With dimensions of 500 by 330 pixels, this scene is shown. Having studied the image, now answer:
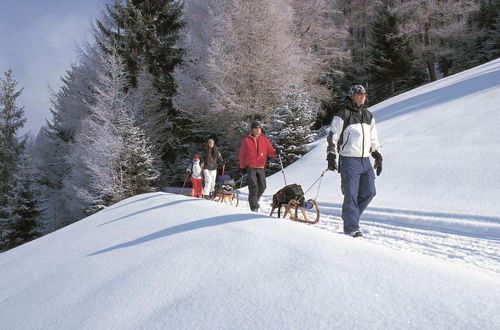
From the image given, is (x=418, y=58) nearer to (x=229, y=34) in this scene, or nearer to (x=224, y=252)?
(x=229, y=34)

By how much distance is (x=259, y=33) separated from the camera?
19.2 metres

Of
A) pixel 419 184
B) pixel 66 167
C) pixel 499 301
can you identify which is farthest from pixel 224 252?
pixel 66 167

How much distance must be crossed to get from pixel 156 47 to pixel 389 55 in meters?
16.2

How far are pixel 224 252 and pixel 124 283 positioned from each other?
0.72 m

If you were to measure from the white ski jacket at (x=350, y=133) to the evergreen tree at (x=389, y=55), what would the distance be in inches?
873

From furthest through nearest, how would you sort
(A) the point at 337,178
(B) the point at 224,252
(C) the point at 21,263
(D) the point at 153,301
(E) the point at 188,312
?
(A) the point at 337,178 < (C) the point at 21,263 < (B) the point at 224,252 < (D) the point at 153,301 < (E) the point at 188,312

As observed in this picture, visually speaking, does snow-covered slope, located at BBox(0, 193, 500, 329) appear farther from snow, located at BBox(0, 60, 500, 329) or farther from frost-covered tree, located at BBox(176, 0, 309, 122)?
frost-covered tree, located at BBox(176, 0, 309, 122)

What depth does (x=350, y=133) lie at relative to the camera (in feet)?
14.6

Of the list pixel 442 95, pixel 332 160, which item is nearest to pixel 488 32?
pixel 442 95

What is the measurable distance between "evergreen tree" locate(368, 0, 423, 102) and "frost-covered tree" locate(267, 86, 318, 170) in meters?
12.2

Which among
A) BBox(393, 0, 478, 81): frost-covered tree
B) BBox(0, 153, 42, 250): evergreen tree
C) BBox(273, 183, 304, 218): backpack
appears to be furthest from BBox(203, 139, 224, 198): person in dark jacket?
BBox(393, 0, 478, 81): frost-covered tree

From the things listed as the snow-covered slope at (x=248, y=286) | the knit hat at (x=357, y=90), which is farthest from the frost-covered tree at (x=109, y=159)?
the knit hat at (x=357, y=90)

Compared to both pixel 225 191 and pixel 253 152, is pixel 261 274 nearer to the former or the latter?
pixel 253 152

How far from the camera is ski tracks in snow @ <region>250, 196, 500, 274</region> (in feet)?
12.9
